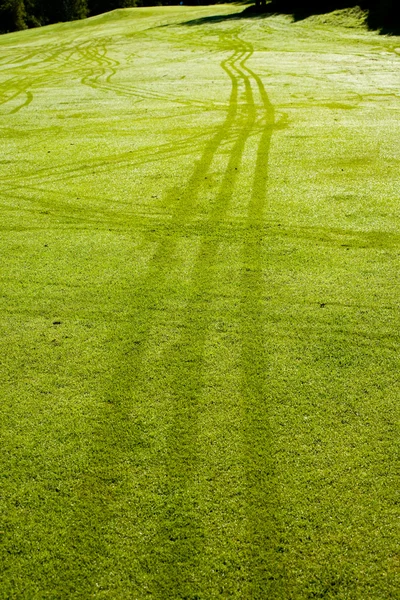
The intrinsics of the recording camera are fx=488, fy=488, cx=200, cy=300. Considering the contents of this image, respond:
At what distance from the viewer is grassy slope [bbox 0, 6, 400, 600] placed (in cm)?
225

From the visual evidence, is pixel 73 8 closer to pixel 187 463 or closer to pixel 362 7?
pixel 362 7

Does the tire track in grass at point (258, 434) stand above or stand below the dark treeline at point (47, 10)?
below

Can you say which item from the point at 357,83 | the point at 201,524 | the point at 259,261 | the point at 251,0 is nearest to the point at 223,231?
the point at 259,261

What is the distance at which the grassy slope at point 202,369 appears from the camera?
2250 millimetres

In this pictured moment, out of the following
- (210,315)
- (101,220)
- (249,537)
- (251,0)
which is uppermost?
(251,0)

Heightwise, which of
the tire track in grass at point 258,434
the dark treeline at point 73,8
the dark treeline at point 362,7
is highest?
the dark treeline at point 73,8

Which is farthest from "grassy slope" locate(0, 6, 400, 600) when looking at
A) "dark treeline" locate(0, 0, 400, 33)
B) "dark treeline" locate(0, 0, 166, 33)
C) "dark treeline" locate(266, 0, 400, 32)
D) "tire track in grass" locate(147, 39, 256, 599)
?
"dark treeline" locate(0, 0, 166, 33)

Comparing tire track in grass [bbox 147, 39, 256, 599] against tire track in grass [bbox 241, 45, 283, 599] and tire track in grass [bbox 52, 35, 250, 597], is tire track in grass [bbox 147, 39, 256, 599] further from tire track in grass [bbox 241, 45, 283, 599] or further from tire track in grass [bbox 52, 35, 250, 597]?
tire track in grass [bbox 241, 45, 283, 599]

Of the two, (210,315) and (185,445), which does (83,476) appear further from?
(210,315)

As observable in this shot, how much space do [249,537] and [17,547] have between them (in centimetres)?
109

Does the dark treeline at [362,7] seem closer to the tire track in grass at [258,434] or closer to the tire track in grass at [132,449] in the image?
the tire track in grass at [258,434]

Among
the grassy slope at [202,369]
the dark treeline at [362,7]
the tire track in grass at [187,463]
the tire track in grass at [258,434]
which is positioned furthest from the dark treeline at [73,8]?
the tire track in grass at [187,463]

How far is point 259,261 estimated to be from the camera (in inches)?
181

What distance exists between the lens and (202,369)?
3314 mm
